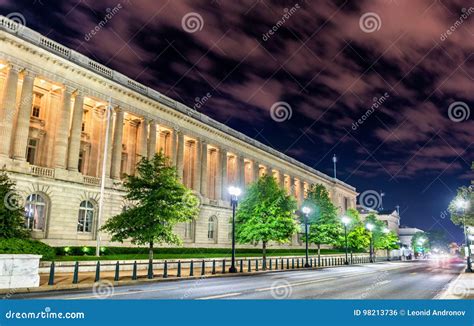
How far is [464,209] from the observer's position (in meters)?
35.0

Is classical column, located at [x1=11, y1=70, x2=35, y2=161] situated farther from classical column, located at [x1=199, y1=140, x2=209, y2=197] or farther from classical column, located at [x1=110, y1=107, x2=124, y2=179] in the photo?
classical column, located at [x1=199, y1=140, x2=209, y2=197]

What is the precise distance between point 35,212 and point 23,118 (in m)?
8.55

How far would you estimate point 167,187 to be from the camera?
29.3 meters

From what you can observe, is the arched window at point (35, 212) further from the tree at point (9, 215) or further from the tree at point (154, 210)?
the tree at point (154, 210)

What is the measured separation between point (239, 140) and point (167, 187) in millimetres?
43047

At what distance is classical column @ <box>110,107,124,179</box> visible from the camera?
46938mm

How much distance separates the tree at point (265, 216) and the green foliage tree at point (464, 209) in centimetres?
1536

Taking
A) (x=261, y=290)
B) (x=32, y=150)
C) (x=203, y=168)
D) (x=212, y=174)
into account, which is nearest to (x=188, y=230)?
(x=203, y=168)

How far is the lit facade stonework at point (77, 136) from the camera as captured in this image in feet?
123

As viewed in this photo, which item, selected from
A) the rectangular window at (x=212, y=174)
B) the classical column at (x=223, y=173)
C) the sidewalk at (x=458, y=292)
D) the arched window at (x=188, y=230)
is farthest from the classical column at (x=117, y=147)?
the sidewalk at (x=458, y=292)

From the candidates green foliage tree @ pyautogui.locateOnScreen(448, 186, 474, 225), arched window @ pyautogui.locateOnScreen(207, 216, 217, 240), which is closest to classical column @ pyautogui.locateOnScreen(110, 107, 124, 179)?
arched window @ pyautogui.locateOnScreen(207, 216, 217, 240)

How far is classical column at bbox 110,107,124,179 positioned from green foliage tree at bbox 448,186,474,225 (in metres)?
34.3
